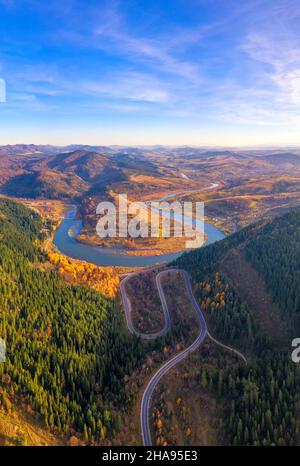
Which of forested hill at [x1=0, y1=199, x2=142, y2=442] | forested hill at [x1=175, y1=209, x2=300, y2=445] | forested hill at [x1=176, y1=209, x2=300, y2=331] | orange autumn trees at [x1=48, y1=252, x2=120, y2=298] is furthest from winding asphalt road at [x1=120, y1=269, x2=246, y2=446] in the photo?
forested hill at [x1=176, y1=209, x2=300, y2=331]

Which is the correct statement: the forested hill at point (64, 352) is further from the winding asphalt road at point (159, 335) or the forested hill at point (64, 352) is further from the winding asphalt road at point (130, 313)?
the winding asphalt road at point (159, 335)

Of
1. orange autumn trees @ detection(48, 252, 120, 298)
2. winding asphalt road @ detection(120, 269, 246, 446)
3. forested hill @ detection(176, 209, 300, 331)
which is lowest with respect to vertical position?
winding asphalt road @ detection(120, 269, 246, 446)

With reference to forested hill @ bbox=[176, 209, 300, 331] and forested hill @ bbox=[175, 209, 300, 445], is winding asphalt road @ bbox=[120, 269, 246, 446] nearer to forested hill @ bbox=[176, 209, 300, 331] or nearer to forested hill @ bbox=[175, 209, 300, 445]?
forested hill @ bbox=[175, 209, 300, 445]

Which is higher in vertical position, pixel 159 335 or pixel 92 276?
pixel 92 276

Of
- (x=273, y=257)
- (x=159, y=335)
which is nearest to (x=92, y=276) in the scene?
(x=159, y=335)

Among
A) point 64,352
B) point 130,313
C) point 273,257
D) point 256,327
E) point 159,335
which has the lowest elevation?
point 159,335

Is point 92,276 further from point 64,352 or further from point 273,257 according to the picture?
point 273,257
